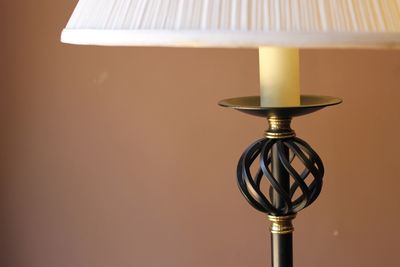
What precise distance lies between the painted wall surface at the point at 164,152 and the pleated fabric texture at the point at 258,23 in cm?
74

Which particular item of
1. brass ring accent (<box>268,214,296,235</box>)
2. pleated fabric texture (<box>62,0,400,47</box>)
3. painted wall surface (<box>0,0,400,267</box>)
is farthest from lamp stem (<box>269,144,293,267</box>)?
painted wall surface (<box>0,0,400,267</box>)

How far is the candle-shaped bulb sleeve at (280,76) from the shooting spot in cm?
58

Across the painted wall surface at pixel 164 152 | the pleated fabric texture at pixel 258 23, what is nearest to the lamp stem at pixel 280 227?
the pleated fabric texture at pixel 258 23

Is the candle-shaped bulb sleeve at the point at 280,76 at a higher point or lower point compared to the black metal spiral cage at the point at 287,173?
higher

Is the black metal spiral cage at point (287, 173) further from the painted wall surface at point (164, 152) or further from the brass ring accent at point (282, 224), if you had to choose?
the painted wall surface at point (164, 152)

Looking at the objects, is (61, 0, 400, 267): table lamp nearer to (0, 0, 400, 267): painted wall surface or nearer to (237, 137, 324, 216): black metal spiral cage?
(237, 137, 324, 216): black metal spiral cage

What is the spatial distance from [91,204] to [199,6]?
2.75 ft

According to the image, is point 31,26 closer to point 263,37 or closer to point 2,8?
point 2,8

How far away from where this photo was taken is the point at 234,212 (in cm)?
116

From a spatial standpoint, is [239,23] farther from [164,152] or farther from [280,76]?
[164,152]

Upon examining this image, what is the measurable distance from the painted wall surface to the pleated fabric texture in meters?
0.74

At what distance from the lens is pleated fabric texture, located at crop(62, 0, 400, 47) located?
1.16ft

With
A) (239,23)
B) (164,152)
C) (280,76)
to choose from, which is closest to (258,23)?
(239,23)

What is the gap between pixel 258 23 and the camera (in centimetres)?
36
